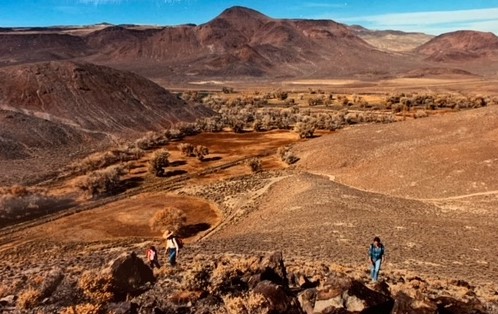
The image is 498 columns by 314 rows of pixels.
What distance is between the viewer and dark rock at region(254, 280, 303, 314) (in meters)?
13.4

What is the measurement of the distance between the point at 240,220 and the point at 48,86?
54.1m

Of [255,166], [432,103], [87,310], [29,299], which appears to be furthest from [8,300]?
[432,103]

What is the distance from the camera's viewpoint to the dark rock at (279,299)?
1345 centimetres

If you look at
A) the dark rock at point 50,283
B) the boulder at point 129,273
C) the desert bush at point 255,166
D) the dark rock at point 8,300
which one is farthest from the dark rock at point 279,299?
the desert bush at point 255,166

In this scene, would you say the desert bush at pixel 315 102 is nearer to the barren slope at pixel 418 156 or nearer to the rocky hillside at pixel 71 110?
the rocky hillside at pixel 71 110

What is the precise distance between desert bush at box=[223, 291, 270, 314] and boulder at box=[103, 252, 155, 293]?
3327 millimetres

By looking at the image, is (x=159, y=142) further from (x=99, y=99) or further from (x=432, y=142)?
(x=432, y=142)

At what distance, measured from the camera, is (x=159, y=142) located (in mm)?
67812

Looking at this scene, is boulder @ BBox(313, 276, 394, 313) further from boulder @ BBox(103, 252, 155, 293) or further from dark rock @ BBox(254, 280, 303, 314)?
boulder @ BBox(103, 252, 155, 293)

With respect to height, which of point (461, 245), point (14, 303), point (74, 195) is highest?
point (14, 303)

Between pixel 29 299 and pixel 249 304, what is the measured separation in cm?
638

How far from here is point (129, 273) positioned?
1623 centimetres

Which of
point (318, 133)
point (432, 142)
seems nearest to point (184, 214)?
point (432, 142)

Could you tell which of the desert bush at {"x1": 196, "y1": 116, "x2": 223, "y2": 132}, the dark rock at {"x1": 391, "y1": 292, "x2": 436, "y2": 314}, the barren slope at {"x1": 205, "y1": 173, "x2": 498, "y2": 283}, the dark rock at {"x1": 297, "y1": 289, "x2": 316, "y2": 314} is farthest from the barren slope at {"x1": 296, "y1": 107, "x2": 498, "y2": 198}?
the dark rock at {"x1": 297, "y1": 289, "x2": 316, "y2": 314}
